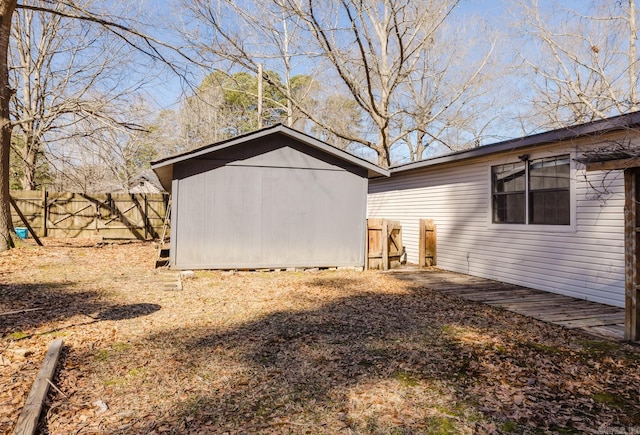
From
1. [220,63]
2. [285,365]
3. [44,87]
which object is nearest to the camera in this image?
[285,365]

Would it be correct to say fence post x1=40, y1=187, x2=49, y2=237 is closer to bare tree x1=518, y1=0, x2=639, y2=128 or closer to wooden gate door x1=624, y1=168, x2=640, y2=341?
wooden gate door x1=624, y1=168, x2=640, y2=341

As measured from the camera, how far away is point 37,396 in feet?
9.17

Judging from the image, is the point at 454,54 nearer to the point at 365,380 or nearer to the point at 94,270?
the point at 94,270

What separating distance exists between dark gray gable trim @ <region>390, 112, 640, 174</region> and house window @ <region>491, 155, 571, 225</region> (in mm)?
487

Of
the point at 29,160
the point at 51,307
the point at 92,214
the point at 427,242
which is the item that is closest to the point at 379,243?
the point at 427,242

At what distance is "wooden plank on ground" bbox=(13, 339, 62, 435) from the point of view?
95.7 inches

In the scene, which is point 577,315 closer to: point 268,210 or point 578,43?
point 268,210

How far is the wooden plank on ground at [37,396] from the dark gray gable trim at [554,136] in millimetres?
6244

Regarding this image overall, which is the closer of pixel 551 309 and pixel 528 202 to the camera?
pixel 551 309

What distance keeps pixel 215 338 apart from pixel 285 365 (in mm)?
1128

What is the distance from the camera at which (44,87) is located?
17.3m

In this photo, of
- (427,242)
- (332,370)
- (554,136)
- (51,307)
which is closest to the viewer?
(332,370)

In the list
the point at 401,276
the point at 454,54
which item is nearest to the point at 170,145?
the point at 454,54

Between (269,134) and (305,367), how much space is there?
21.0 ft
